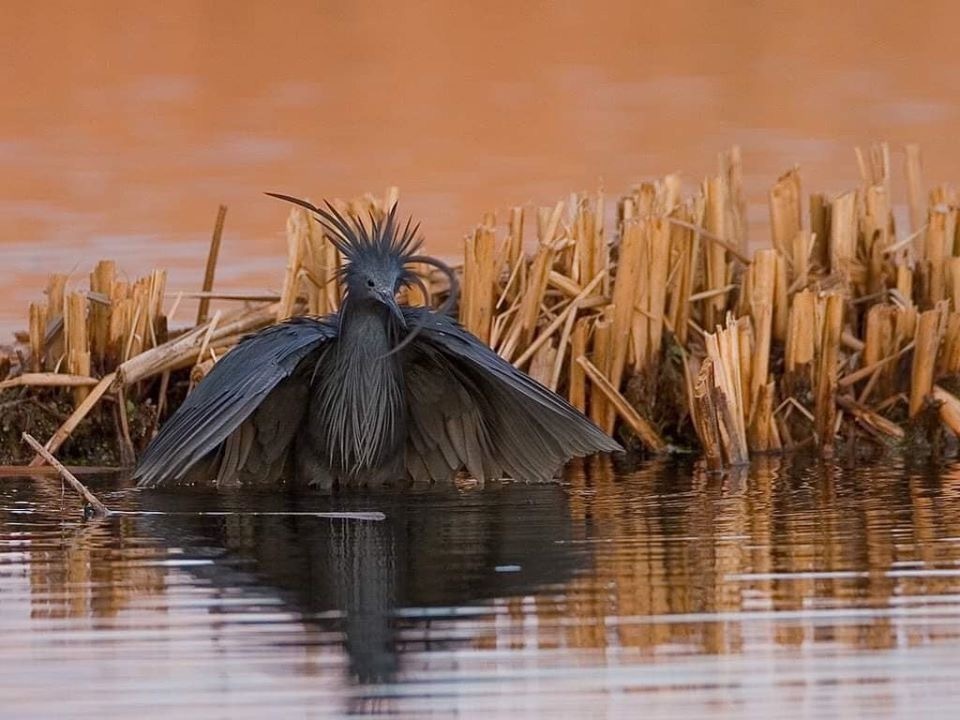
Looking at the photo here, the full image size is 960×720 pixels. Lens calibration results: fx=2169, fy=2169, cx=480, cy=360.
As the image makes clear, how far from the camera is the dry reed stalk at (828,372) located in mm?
9727

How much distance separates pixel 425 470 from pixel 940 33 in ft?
54.1

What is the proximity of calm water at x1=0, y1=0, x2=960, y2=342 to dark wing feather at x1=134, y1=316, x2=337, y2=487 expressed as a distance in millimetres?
3492

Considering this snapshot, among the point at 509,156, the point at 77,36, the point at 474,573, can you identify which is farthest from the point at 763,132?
the point at 474,573

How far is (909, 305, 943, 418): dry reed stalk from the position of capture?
9.70m

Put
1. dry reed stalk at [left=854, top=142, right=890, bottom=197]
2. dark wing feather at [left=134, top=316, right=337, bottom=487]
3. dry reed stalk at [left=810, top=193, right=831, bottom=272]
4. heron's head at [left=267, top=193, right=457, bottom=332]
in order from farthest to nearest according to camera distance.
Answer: dry reed stalk at [left=854, top=142, right=890, bottom=197] < dry reed stalk at [left=810, top=193, right=831, bottom=272] < heron's head at [left=267, top=193, right=457, bottom=332] < dark wing feather at [left=134, top=316, right=337, bottom=487]

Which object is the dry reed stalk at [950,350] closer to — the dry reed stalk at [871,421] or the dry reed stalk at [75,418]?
the dry reed stalk at [871,421]

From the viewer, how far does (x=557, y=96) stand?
69.2 feet

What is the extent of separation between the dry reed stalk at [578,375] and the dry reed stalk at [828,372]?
1.06 metres

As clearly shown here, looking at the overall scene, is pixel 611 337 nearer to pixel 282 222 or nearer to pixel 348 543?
pixel 348 543

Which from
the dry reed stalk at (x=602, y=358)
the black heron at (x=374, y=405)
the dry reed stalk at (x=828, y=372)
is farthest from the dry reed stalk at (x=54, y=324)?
the dry reed stalk at (x=828, y=372)

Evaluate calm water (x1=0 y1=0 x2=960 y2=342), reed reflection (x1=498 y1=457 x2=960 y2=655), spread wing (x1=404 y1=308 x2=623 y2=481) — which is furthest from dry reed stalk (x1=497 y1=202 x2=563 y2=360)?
calm water (x1=0 y1=0 x2=960 y2=342)

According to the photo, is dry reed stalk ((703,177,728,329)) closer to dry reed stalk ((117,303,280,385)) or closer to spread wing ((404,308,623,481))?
spread wing ((404,308,623,481))

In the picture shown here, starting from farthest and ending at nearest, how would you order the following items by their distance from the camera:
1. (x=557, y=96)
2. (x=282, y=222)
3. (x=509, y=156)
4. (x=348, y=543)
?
1. (x=557, y=96)
2. (x=509, y=156)
3. (x=282, y=222)
4. (x=348, y=543)

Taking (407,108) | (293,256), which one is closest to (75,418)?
(293,256)
